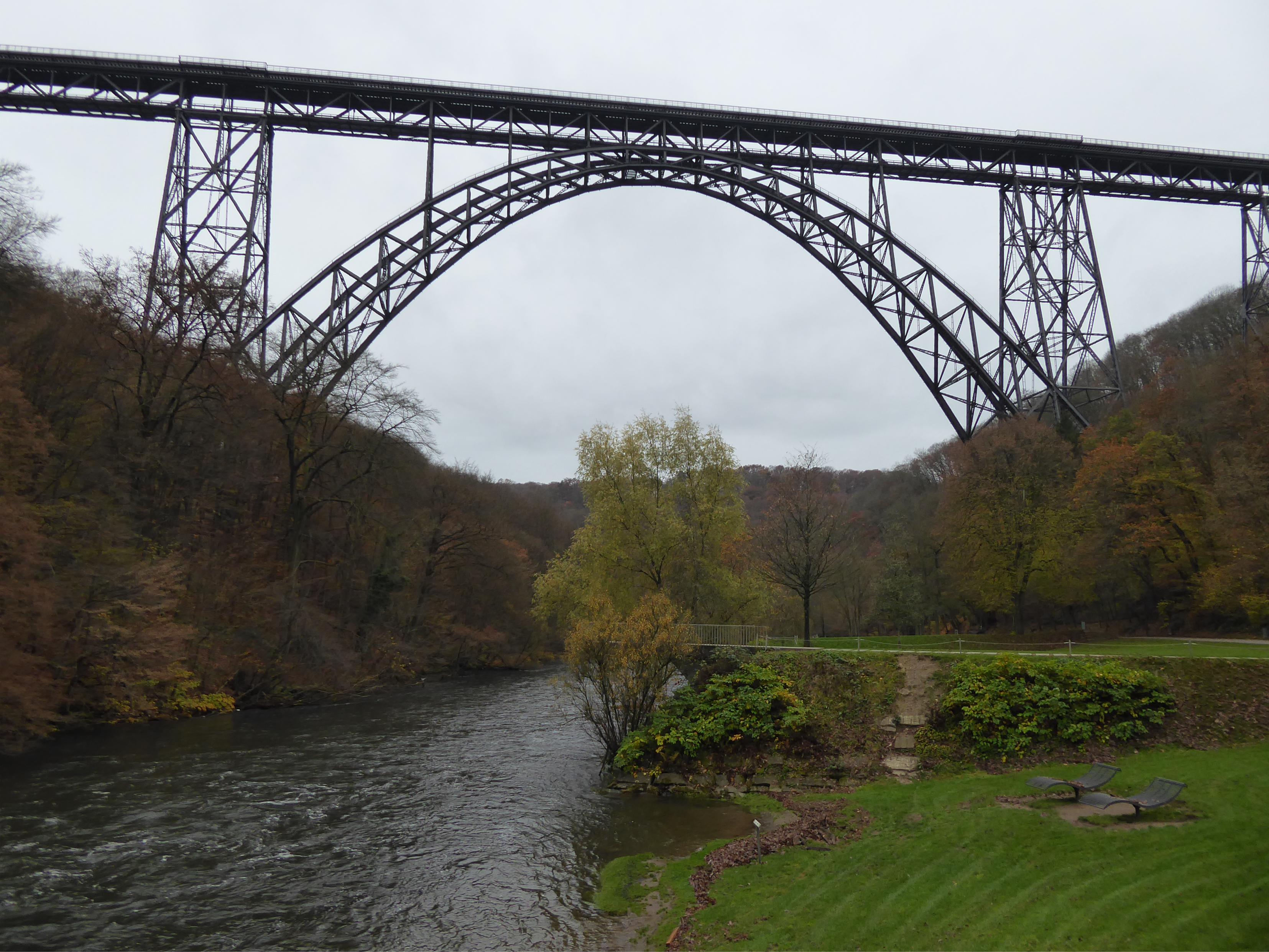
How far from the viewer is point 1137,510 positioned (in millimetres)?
28000

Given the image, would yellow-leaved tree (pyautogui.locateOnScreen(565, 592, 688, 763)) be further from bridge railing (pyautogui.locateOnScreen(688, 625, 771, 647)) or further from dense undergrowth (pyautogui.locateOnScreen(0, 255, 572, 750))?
dense undergrowth (pyautogui.locateOnScreen(0, 255, 572, 750))

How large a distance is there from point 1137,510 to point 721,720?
20503mm

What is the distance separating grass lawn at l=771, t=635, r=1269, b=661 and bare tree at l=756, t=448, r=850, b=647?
2.56 m

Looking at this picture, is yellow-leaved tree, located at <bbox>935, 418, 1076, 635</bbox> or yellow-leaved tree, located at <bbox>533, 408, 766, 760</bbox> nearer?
yellow-leaved tree, located at <bbox>533, 408, 766, 760</bbox>

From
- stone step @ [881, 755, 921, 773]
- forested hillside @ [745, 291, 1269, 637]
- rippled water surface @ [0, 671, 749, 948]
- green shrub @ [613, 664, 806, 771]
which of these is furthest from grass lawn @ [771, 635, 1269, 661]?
rippled water surface @ [0, 671, 749, 948]

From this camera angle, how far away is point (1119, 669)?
15.2m

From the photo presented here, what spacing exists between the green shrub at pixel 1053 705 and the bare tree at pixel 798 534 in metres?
9.70

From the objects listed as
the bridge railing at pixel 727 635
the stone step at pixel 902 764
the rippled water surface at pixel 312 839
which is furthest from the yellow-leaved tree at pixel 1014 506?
the rippled water surface at pixel 312 839

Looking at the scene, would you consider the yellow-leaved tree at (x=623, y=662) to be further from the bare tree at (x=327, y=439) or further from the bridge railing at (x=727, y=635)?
the bare tree at (x=327, y=439)

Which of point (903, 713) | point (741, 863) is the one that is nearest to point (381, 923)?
point (741, 863)

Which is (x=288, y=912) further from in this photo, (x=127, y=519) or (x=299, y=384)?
(x=299, y=384)

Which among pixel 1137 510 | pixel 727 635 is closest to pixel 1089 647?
pixel 1137 510

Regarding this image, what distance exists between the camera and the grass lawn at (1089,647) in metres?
17.7

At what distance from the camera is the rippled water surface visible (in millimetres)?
10047
